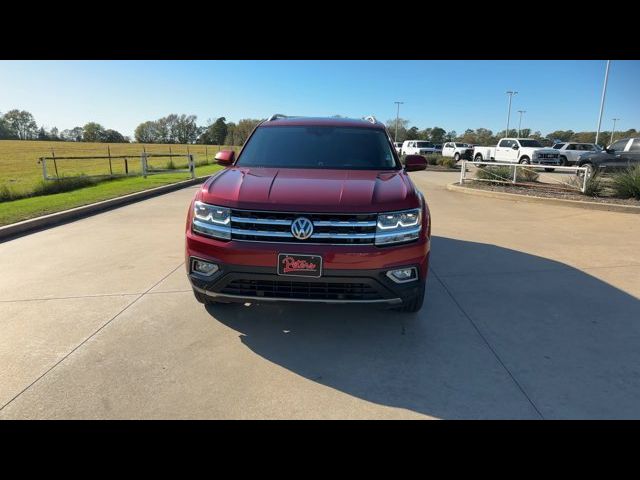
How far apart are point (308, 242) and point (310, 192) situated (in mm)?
436

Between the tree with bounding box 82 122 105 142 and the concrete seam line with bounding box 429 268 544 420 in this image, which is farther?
the tree with bounding box 82 122 105 142

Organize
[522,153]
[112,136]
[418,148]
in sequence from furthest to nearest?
[112,136] < [418,148] < [522,153]

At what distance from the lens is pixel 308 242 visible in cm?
302

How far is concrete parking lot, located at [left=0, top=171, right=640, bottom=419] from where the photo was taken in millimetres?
2607

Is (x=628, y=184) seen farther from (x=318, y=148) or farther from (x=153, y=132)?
(x=153, y=132)

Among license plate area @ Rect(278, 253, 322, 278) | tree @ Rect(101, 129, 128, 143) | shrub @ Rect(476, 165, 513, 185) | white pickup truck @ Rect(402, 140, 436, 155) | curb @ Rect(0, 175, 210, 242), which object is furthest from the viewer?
tree @ Rect(101, 129, 128, 143)

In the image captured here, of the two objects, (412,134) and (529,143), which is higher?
(412,134)

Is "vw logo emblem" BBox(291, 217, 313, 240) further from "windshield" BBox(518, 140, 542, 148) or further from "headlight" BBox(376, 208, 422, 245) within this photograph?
"windshield" BBox(518, 140, 542, 148)

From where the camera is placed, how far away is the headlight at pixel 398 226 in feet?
10.1

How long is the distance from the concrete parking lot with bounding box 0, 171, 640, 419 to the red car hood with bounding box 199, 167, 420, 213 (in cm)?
116

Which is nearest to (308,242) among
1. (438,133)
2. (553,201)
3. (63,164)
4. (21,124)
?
(553,201)

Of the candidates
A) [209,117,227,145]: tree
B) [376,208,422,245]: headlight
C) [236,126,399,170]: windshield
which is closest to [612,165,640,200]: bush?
[236,126,399,170]: windshield
